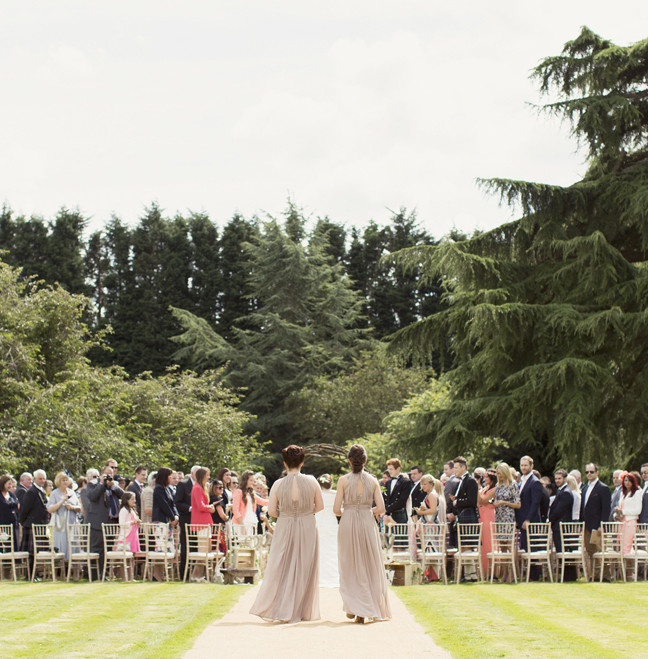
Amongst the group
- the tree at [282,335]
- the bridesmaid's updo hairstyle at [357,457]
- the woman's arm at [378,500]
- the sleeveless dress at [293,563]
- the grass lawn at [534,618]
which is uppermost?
the tree at [282,335]

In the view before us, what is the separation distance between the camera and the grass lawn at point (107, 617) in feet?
24.0

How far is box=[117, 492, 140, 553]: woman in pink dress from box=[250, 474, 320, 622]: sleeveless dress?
18.1ft

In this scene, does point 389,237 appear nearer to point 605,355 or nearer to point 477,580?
point 605,355

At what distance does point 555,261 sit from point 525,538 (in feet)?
29.4

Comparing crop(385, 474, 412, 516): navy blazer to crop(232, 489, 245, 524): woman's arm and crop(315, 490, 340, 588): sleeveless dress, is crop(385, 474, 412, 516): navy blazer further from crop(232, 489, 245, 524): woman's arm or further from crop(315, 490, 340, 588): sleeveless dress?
crop(232, 489, 245, 524): woman's arm

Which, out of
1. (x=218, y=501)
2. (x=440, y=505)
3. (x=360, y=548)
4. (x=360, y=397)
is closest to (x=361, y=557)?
(x=360, y=548)

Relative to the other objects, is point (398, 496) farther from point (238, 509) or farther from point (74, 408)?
point (74, 408)

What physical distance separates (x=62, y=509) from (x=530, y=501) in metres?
7.11

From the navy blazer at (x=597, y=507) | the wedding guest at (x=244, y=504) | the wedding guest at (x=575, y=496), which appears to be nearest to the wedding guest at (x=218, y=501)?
the wedding guest at (x=244, y=504)

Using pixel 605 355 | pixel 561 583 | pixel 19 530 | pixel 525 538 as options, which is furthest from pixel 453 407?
pixel 19 530

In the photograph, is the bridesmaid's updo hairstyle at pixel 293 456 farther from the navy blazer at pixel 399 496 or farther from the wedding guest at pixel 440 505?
the navy blazer at pixel 399 496

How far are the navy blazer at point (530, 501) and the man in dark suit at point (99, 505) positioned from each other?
5.99 metres

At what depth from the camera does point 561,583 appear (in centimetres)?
1332

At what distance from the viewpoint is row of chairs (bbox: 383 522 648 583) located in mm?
13516
